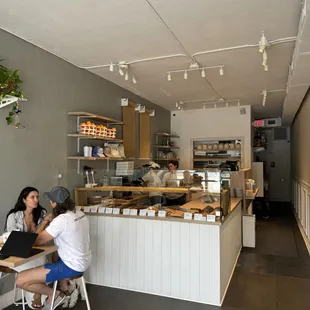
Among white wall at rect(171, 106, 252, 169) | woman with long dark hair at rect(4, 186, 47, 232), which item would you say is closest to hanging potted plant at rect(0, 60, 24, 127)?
woman with long dark hair at rect(4, 186, 47, 232)

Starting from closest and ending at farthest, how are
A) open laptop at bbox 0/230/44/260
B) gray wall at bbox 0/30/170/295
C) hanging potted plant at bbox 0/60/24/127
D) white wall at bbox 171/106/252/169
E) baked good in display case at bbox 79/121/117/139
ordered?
open laptop at bbox 0/230/44/260 → hanging potted plant at bbox 0/60/24/127 → gray wall at bbox 0/30/170/295 → baked good in display case at bbox 79/121/117/139 → white wall at bbox 171/106/252/169

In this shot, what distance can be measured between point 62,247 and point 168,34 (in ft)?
7.80

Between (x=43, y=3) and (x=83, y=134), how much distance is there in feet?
5.96

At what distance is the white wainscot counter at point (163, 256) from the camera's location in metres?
3.16

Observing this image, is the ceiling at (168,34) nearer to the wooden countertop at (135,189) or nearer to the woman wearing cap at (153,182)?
the woman wearing cap at (153,182)

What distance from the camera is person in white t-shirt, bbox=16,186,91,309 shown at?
8.40 feet

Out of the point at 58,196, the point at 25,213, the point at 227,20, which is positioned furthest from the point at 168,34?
the point at 25,213

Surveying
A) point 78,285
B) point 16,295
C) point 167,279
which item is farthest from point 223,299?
point 16,295

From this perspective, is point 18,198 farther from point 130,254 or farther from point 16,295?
point 130,254

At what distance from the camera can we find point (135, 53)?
148 inches

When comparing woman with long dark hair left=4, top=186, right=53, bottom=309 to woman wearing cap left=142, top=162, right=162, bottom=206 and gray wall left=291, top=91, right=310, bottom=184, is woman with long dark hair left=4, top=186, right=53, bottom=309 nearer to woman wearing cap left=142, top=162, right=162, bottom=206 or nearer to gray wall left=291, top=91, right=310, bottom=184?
woman wearing cap left=142, top=162, right=162, bottom=206

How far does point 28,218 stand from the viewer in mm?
3010

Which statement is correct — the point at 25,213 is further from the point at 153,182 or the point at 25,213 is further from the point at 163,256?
the point at 153,182

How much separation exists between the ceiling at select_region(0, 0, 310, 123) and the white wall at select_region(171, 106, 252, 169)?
2262 millimetres
